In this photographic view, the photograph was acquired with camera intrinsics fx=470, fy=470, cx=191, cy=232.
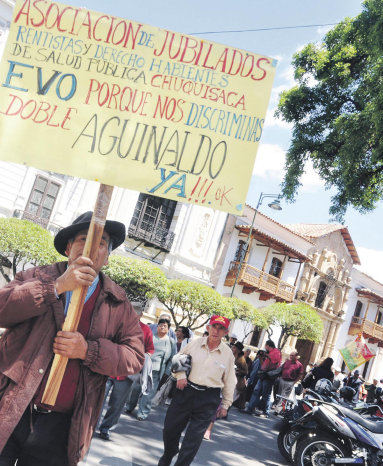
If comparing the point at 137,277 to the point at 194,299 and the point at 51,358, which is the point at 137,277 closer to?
the point at 194,299

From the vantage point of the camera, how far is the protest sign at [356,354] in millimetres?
12758

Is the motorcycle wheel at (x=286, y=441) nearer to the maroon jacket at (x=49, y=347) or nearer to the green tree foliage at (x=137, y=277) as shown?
the maroon jacket at (x=49, y=347)

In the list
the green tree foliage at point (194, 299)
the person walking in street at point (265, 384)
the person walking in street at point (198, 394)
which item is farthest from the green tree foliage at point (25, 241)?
the person walking in street at point (198, 394)

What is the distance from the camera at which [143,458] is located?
5168 millimetres

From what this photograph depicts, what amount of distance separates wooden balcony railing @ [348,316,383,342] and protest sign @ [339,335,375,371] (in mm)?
23537

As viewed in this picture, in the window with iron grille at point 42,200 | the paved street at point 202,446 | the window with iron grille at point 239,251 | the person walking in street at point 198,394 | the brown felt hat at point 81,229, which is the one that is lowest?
the paved street at point 202,446

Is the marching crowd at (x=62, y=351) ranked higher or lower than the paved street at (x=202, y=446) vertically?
higher

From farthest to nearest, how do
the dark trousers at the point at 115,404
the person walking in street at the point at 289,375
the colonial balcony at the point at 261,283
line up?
the colonial balcony at the point at 261,283, the person walking in street at the point at 289,375, the dark trousers at the point at 115,404

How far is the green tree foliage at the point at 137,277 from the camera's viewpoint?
16469 mm

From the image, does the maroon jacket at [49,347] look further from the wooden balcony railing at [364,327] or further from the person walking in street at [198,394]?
the wooden balcony railing at [364,327]

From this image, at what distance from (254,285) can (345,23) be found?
1762cm

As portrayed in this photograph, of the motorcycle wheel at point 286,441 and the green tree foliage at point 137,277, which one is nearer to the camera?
the motorcycle wheel at point 286,441

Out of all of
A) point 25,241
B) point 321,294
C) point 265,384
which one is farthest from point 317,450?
point 321,294

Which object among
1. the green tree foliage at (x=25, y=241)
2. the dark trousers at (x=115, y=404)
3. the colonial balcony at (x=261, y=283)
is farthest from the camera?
the colonial balcony at (x=261, y=283)
